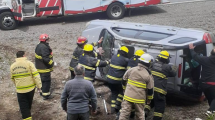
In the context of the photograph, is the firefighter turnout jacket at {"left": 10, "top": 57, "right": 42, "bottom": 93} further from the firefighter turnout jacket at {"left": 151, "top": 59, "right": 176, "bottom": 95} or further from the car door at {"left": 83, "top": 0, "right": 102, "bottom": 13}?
the car door at {"left": 83, "top": 0, "right": 102, "bottom": 13}

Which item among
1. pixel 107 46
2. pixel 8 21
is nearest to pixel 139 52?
pixel 107 46

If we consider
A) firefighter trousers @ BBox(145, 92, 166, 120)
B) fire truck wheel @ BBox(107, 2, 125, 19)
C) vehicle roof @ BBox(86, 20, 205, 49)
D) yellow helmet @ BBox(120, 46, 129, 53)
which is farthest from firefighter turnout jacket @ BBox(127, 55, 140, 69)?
fire truck wheel @ BBox(107, 2, 125, 19)

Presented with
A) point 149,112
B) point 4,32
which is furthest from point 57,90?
point 4,32

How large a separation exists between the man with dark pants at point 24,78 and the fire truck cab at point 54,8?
267 inches

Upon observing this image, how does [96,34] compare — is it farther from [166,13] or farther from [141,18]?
[166,13]

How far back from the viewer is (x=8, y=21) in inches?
479

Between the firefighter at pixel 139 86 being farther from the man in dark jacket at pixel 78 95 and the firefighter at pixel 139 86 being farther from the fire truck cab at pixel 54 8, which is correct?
the fire truck cab at pixel 54 8

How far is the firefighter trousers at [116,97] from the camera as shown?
6312 millimetres

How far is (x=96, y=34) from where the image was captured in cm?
748

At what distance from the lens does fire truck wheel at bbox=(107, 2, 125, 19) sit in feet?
43.3

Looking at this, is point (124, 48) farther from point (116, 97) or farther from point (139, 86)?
point (139, 86)

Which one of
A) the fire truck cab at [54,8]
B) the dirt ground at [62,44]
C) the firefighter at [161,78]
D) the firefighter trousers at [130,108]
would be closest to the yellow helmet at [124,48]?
the firefighter at [161,78]

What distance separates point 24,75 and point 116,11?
8.41 meters

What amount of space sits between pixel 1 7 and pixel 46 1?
178 cm
